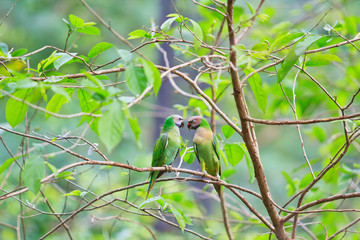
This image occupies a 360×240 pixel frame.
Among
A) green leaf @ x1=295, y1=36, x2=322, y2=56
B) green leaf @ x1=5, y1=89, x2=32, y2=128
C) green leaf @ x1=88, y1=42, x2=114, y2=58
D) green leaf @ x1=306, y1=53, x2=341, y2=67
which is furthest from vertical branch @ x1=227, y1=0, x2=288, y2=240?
green leaf @ x1=5, y1=89, x2=32, y2=128

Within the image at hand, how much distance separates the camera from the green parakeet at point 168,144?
7.07 ft

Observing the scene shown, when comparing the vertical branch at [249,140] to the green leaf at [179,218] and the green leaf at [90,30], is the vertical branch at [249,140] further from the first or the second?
the green leaf at [90,30]

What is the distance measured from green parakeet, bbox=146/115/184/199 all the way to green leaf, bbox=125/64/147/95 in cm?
114

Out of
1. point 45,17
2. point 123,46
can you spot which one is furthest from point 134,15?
point 45,17

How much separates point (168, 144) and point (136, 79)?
1.19 m

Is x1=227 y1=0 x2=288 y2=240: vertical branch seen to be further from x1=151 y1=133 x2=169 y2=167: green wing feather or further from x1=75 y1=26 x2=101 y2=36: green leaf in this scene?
x1=151 y1=133 x2=169 y2=167: green wing feather

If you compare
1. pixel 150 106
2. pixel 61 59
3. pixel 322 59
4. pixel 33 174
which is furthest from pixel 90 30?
pixel 150 106

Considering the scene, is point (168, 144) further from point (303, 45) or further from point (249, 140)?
point (303, 45)

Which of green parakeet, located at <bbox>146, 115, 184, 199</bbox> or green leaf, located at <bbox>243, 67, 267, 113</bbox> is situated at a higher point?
green leaf, located at <bbox>243, 67, 267, 113</bbox>

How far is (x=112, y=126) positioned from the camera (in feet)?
2.88

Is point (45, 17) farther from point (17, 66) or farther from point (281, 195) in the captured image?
point (281, 195)

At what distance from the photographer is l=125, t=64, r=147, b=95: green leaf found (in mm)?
989

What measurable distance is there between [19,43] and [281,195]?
6.39m

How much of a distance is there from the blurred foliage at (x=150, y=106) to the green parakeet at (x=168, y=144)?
98 millimetres
